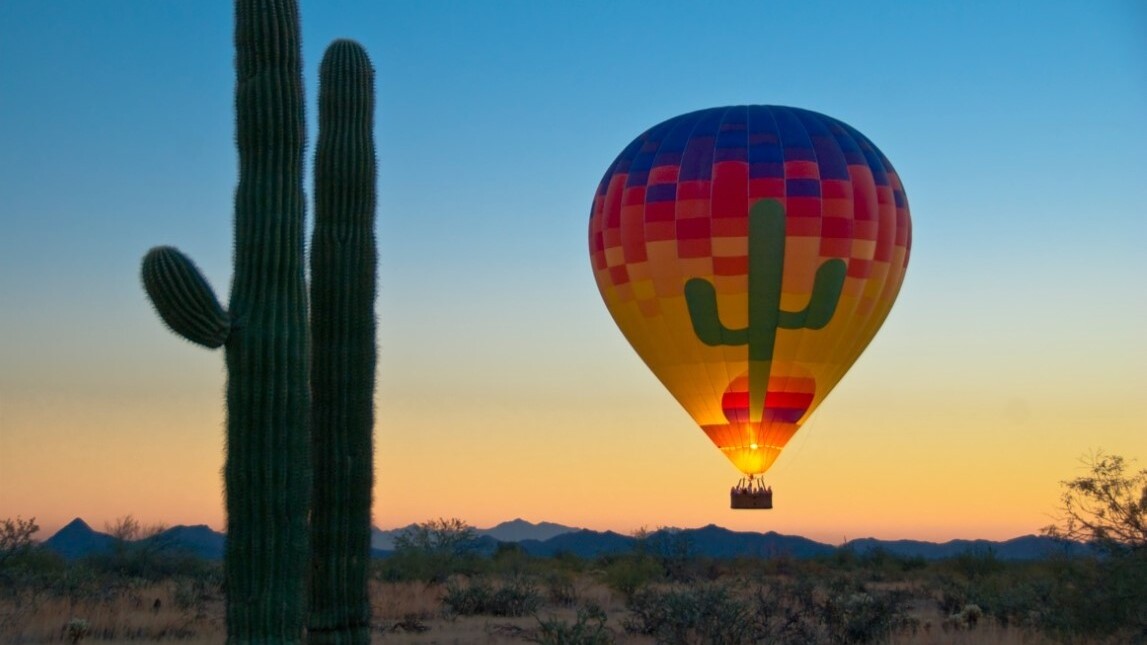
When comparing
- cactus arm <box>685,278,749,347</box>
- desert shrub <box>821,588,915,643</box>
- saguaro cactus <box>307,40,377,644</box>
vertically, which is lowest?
desert shrub <box>821,588,915,643</box>

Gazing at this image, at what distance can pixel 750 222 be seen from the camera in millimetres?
23531

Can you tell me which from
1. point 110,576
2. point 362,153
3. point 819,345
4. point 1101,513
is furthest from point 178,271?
point 110,576

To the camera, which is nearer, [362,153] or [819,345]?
[362,153]

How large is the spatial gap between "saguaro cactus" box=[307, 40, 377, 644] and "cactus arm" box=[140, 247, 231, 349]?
5.58 ft

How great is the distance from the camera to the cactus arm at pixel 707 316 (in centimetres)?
2403

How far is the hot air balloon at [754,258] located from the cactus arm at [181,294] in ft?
44.9

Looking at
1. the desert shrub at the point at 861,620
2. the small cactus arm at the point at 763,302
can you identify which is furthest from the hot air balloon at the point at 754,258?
the desert shrub at the point at 861,620

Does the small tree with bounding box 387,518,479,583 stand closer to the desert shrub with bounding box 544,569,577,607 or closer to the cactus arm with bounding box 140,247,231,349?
the desert shrub with bounding box 544,569,577,607

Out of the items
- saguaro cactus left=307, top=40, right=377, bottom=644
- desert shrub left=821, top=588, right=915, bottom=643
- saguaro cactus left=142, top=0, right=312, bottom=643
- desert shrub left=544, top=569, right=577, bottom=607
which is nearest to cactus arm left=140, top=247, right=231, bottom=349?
saguaro cactus left=142, top=0, right=312, bottom=643

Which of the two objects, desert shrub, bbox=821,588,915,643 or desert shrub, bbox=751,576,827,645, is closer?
desert shrub, bbox=751,576,827,645

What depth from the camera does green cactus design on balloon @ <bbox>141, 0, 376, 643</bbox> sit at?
11.6 m

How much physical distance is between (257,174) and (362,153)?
152cm

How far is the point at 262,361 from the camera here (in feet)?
38.4

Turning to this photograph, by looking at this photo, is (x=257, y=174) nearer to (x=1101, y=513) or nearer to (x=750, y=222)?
(x=1101, y=513)
